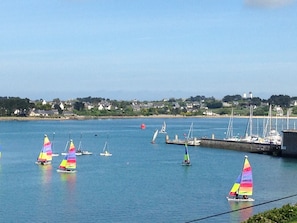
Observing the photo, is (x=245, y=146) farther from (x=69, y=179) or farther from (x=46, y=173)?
(x=69, y=179)

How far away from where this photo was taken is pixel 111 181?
3762 cm

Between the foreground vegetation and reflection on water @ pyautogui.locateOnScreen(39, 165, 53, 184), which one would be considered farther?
reflection on water @ pyautogui.locateOnScreen(39, 165, 53, 184)

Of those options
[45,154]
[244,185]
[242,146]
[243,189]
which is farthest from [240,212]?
[242,146]

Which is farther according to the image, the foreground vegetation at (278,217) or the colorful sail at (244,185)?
the colorful sail at (244,185)

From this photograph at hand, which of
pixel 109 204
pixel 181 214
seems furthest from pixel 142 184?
pixel 181 214

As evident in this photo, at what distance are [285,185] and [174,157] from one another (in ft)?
61.1

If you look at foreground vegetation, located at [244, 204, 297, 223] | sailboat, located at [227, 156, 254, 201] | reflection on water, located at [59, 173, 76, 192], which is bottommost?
reflection on water, located at [59, 173, 76, 192]

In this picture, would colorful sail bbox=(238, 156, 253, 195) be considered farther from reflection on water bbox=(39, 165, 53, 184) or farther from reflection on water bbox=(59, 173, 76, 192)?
reflection on water bbox=(39, 165, 53, 184)

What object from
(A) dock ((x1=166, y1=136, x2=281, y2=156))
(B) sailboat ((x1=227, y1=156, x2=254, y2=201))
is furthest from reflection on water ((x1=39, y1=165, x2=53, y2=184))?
(A) dock ((x1=166, y1=136, x2=281, y2=156))

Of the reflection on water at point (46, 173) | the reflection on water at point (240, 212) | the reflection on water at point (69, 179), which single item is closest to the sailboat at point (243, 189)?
the reflection on water at point (240, 212)

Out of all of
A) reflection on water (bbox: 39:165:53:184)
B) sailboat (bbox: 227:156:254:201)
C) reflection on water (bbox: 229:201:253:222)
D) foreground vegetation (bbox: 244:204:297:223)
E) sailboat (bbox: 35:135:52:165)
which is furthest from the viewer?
sailboat (bbox: 35:135:52:165)

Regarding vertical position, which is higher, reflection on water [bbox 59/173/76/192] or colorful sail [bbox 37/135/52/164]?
colorful sail [bbox 37/135/52/164]

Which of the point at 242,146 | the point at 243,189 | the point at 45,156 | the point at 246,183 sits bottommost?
the point at 243,189

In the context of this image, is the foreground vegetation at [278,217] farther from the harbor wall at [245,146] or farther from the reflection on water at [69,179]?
the harbor wall at [245,146]
